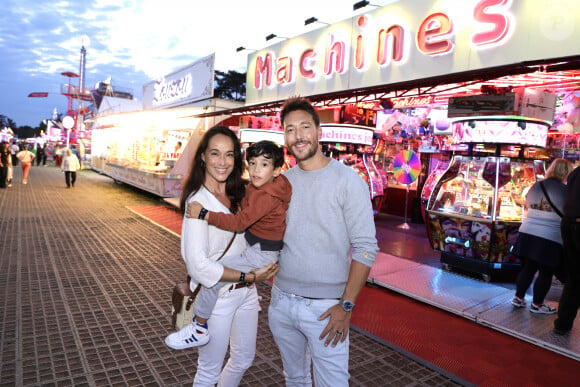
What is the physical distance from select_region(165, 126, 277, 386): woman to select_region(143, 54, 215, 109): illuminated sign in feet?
43.8

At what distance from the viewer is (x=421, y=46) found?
328 inches

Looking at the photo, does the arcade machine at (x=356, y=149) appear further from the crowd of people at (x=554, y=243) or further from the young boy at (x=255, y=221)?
the young boy at (x=255, y=221)

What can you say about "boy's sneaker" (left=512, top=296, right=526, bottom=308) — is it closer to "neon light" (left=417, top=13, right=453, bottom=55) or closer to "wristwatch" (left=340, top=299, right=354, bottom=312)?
"wristwatch" (left=340, top=299, right=354, bottom=312)

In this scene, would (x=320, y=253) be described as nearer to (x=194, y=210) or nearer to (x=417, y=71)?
(x=194, y=210)

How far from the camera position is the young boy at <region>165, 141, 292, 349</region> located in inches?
78.8

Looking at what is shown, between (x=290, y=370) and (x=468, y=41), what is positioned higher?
(x=468, y=41)

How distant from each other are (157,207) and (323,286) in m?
11.1

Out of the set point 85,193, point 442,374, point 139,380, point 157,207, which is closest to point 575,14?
point 442,374

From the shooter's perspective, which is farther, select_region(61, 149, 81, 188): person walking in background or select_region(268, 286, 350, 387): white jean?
select_region(61, 149, 81, 188): person walking in background

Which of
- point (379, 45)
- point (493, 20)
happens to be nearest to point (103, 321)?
point (493, 20)

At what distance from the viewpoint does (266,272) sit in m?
2.08

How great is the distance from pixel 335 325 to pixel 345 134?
8106 mm

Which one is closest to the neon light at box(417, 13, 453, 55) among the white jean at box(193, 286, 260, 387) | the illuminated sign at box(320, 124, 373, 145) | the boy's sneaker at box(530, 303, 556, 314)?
the illuminated sign at box(320, 124, 373, 145)

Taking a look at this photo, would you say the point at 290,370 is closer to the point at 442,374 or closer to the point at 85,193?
the point at 442,374
